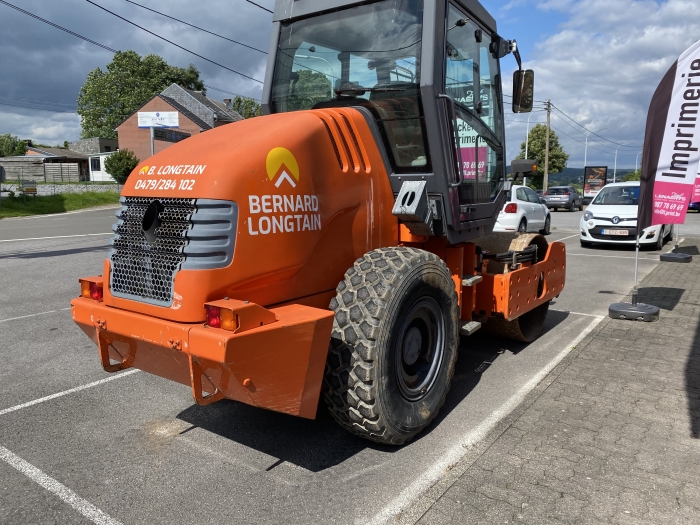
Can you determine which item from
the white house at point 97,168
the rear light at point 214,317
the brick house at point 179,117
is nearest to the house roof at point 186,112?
the brick house at point 179,117

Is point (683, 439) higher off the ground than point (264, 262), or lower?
lower

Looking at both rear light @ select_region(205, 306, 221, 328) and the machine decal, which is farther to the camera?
the machine decal

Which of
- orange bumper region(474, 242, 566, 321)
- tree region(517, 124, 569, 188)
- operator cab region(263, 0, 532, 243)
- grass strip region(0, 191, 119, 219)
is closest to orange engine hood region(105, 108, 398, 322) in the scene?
operator cab region(263, 0, 532, 243)

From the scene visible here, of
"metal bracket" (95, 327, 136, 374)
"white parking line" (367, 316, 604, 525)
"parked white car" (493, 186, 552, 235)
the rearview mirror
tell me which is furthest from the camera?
"parked white car" (493, 186, 552, 235)

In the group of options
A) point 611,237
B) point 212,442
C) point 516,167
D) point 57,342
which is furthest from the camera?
point 611,237

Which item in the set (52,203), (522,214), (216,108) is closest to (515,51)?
(522,214)

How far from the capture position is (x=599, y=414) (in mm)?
4164

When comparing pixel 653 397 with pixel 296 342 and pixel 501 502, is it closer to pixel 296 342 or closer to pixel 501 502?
pixel 501 502

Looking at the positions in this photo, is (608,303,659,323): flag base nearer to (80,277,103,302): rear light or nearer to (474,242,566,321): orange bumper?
(474,242,566,321): orange bumper

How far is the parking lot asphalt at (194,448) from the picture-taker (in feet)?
9.84

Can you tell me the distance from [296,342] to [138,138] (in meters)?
65.1

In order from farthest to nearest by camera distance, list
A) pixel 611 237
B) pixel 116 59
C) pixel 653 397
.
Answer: pixel 116 59 < pixel 611 237 < pixel 653 397

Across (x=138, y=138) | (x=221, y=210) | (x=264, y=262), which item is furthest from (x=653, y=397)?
(x=138, y=138)

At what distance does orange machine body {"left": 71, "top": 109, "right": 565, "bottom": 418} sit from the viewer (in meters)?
2.84
